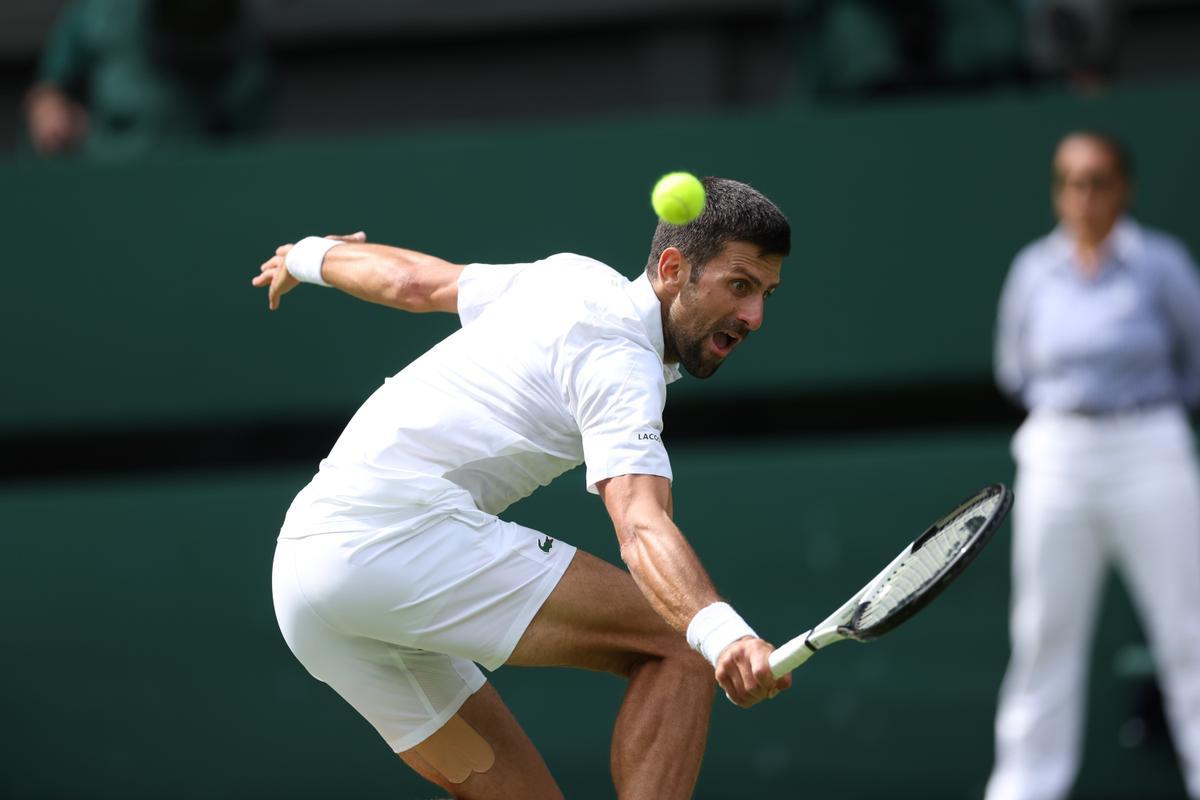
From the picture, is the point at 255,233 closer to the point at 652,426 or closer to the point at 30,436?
the point at 30,436

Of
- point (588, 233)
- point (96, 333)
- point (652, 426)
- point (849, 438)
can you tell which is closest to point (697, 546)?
point (849, 438)

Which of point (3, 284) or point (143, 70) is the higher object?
point (143, 70)

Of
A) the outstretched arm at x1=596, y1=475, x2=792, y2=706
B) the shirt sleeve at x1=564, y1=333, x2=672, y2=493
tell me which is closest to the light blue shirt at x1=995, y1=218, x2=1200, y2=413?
the shirt sleeve at x1=564, y1=333, x2=672, y2=493

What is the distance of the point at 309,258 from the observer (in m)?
4.05

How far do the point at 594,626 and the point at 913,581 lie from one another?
65 centimetres

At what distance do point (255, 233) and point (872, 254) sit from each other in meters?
2.24

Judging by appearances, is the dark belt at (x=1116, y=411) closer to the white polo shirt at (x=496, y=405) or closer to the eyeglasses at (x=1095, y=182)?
the eyeglasses at (x=1095, y=182)

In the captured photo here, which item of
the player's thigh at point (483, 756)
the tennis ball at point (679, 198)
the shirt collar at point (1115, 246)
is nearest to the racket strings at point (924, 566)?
the tennis ball at point (679, 198)

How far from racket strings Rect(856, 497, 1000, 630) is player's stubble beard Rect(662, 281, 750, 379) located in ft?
1.73

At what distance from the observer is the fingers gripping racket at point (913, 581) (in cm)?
307

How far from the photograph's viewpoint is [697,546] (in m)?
6.67

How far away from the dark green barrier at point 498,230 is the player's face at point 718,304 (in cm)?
315

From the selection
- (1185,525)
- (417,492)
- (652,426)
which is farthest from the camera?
(1185,525)

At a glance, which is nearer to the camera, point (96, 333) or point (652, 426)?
point (652, 426)
